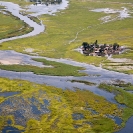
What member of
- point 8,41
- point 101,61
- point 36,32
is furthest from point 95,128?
point 36,32

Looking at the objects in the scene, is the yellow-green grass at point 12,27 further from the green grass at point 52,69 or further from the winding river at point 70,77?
the green grass at point 52,69

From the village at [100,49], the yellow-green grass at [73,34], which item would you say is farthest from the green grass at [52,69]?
the village at [100,49]

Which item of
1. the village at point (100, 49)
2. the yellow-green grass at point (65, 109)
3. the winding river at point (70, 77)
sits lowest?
the yellow-green grass at point (65, 109)

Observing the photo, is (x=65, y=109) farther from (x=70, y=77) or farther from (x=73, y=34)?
(x=73, y=34)

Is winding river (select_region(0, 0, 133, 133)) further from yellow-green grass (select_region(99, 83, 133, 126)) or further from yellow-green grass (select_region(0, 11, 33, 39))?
yellow-green grass (select_region(0, 11, 33, 39))

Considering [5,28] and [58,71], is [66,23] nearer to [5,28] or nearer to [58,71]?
[5,28]

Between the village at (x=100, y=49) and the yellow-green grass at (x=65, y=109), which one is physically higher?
the village at (x=100, y=49)

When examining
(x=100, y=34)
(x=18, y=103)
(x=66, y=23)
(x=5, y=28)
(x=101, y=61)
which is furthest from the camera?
(x=66, y=23)
